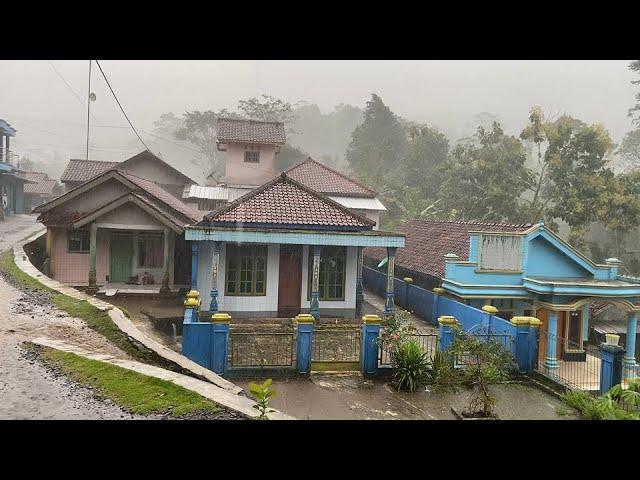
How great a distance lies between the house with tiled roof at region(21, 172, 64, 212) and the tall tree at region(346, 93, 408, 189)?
75.0 ft

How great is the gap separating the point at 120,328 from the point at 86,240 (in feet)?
26.8

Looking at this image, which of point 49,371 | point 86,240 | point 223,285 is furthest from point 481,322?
point 86,240

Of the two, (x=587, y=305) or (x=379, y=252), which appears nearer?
(x=587, y=305)

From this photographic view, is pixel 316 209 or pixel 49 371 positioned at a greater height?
pixel 316 209

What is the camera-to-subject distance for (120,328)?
8156mm

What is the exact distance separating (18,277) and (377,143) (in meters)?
32.6

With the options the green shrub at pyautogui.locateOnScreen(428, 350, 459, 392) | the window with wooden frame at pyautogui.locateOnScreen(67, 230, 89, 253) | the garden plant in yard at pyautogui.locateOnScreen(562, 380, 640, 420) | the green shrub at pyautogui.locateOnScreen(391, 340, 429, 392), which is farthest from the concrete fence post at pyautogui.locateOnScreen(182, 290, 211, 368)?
the window with wooden frame at pyautogui.locateOnScreen(67, 230, 89, 253)

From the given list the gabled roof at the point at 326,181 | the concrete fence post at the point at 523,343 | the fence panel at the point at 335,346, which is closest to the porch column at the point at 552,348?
the concrete fence post at the point at 523,343

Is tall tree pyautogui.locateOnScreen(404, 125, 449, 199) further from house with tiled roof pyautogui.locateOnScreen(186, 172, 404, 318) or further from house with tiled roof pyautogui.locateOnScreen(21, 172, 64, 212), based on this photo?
house with tiled roof pyautogui.locateOnScreen(21, 172, 64, 212)

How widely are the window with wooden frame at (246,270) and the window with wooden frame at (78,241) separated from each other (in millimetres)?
5169

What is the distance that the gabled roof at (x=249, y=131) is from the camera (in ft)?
80.8

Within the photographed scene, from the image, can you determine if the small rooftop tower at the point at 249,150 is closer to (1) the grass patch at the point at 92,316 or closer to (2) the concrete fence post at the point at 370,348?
(1) the grass patch at the point at 92,316

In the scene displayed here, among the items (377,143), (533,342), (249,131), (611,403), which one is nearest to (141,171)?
(249,131)
